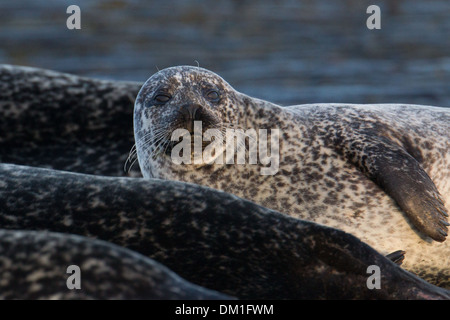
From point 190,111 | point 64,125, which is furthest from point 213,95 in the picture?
point 64,125

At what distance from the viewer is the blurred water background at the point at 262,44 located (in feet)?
40.3

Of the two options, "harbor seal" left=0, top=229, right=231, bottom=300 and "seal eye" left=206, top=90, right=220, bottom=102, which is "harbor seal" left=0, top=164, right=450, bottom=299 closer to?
"harbor seal" left=0, top=229, right=231, bottom=300

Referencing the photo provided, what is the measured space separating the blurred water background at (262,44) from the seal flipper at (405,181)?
17.7 ft

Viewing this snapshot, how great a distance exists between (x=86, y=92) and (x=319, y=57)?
26.1ft

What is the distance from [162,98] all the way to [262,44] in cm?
1000

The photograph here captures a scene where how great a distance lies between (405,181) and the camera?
17.0 ft

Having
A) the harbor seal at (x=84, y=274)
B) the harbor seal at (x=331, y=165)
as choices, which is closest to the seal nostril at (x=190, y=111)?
the harbor seal at (x=331, y=165)

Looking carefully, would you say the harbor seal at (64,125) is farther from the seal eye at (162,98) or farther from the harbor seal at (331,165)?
the seal eye at (162,98)

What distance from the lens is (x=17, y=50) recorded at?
47.1 ft

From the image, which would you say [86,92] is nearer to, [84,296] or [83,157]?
[83,157]

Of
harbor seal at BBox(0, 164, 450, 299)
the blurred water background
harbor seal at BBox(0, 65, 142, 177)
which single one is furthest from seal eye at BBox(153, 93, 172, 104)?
the blurred water background

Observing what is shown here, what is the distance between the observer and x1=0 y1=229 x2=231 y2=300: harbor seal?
10.2ft

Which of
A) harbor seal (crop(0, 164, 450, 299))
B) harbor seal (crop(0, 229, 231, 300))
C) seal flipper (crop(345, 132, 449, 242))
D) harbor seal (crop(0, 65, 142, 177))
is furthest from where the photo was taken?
harbor seal (crop(0, 65, 142, 177))

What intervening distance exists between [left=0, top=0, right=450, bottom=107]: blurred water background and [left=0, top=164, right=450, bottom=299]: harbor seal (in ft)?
23.4
